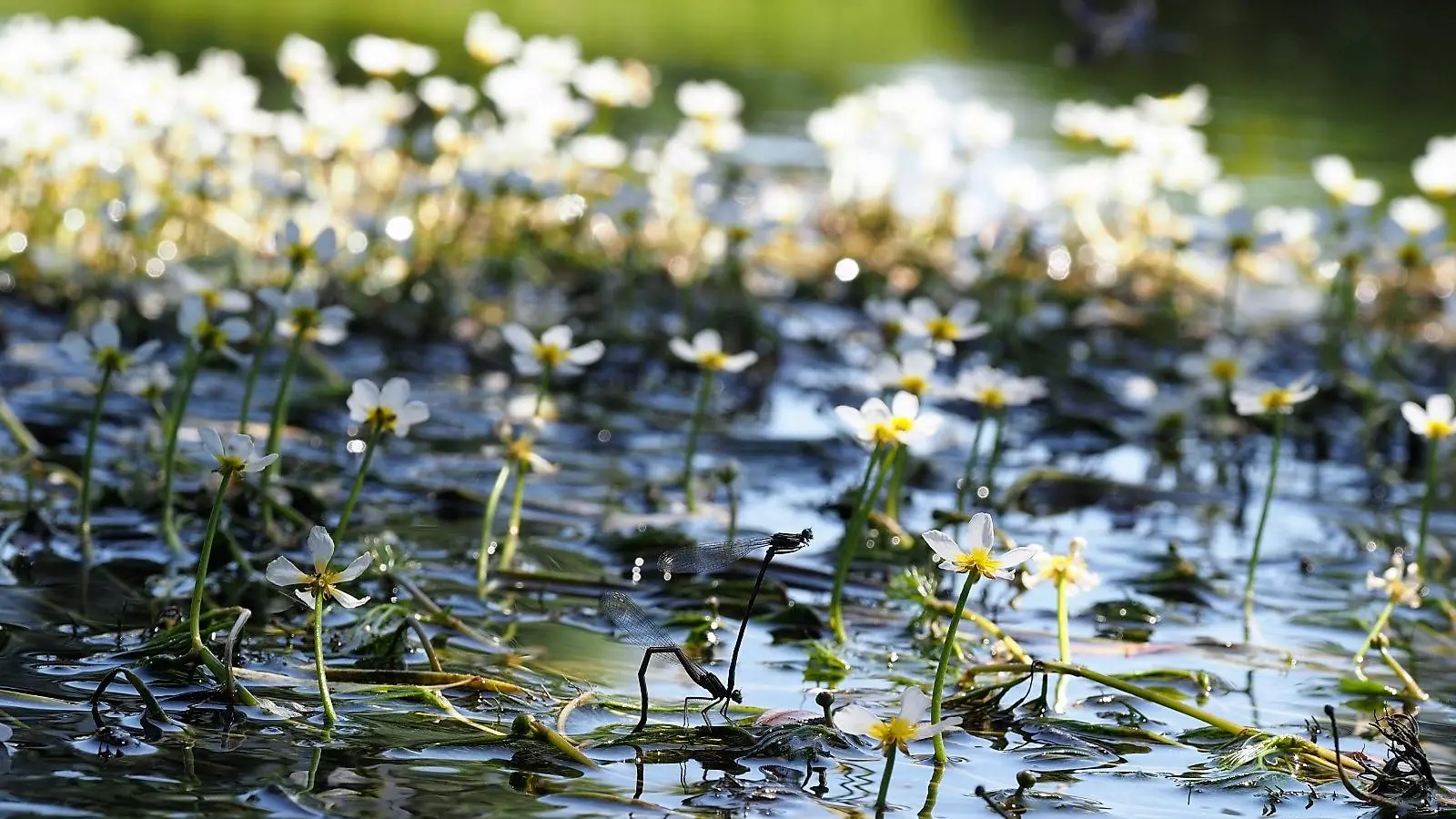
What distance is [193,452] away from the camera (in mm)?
3973

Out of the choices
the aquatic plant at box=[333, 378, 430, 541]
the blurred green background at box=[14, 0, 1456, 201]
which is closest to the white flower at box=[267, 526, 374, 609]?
the aquatic plant at box=[333, 378, 430, 541]

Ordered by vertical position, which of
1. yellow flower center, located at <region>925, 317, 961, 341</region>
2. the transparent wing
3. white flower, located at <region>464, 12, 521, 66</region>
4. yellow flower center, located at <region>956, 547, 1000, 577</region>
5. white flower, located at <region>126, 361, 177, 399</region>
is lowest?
the transparent wing

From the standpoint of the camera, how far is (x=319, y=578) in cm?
226

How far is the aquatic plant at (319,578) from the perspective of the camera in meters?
2.18

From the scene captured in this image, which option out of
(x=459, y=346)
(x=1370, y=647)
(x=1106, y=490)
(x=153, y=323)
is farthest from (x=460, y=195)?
(x=1370, y=647)

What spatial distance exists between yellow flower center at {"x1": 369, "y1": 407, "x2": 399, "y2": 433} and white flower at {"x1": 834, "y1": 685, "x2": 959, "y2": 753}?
872 millimetres

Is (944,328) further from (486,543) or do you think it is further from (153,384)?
(153,384)

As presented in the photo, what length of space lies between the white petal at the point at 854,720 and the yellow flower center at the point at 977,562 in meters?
0.28

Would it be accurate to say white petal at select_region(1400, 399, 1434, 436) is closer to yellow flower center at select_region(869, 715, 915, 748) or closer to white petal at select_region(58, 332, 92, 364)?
yellow flower center at select_region(869, 715, 915, 748)

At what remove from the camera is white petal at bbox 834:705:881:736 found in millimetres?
2006

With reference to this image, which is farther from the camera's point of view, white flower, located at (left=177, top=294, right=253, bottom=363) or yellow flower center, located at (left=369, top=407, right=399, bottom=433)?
white flower, located at (left=177, top=294, right=253, bottom=363)

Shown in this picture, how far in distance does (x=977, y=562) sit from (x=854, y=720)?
0.33 m

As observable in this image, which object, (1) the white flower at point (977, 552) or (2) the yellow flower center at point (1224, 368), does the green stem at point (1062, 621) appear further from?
(2) the yellow flower center at point (1224, 368)

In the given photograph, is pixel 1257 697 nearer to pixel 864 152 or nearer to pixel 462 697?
pixel 462 697
